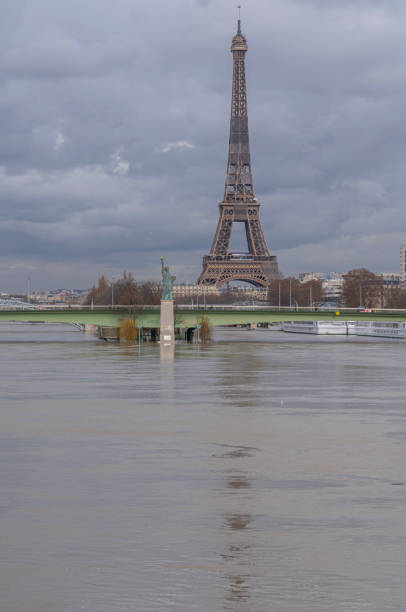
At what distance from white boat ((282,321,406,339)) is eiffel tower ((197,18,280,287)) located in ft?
77.2

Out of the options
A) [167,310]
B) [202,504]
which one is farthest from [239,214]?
[202,504]

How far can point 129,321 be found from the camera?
105m

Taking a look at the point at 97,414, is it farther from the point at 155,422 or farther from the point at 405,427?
the point at 405,427

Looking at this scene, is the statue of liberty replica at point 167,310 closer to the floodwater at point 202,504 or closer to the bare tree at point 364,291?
the floodwater at point 202,504

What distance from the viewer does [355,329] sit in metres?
142

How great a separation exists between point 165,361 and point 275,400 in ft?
93.9

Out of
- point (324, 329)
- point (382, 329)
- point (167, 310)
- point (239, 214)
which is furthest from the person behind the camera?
point (239, 214)

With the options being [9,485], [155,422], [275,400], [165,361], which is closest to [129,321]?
[165,361]

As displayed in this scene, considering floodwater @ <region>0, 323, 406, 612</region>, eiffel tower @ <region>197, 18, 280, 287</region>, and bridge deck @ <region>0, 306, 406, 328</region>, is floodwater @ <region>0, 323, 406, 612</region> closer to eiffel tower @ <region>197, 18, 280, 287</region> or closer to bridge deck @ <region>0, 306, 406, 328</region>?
bridge deck @ <region>0, 306, 406, 328</region>

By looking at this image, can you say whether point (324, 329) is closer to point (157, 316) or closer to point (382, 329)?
point (382, 329)

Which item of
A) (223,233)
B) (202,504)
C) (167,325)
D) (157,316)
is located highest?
(223,233)

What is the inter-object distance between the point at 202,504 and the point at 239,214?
169m

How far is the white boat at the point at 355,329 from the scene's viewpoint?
404 feet

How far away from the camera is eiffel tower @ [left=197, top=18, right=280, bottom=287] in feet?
589
